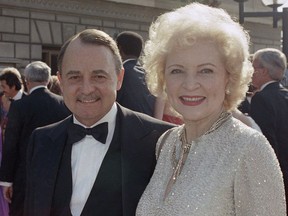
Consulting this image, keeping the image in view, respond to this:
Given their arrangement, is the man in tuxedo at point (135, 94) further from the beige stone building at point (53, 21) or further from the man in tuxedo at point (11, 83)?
the beige stone building at point (53, 21)

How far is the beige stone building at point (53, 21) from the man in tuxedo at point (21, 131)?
955 centimetres

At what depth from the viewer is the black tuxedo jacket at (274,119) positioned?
4871 millimetres

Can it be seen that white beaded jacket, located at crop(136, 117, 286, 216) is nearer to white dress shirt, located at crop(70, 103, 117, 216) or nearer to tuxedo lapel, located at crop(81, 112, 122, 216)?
tuxedo lapel, located at crop(81, 112, 122, 216)

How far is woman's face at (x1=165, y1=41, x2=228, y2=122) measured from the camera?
2.36 metres


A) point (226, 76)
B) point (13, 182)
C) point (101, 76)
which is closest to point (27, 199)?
point (101, 76)

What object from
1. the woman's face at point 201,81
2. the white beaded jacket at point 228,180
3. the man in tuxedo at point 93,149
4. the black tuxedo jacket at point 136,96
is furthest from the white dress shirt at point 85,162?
the black tuxedo jacket at point 136,96

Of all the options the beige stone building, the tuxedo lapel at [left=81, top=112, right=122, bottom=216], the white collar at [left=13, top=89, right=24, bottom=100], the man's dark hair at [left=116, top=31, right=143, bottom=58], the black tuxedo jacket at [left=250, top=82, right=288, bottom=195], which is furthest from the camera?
the beige stone building

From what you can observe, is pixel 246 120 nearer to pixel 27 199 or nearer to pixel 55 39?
pixel 27 199

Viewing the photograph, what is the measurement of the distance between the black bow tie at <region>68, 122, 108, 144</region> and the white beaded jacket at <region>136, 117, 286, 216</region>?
0.48 meters

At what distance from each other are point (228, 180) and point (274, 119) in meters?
2.84

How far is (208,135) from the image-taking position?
2.38 metres

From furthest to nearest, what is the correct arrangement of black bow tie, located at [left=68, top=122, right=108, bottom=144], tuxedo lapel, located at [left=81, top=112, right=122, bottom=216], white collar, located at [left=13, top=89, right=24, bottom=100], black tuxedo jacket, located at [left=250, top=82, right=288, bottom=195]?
1. white collar, located at [left=13, top=89, right=24, bottom=100]
2. black tuxedo jacket, located at [left=250, top=82, right=288, bottom=195]
3. black bow tie, located at [left=68, top=122, right=108, bottom=144]
4. tuxedo lapel, located at [left=81, top=112, right=122, bottom=216]

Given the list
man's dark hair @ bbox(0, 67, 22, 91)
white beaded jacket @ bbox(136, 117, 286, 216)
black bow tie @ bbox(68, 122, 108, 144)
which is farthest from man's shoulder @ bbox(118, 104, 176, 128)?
man's dark hair @ bbox(0, 67, 22, 91)

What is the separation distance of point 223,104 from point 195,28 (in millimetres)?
341
